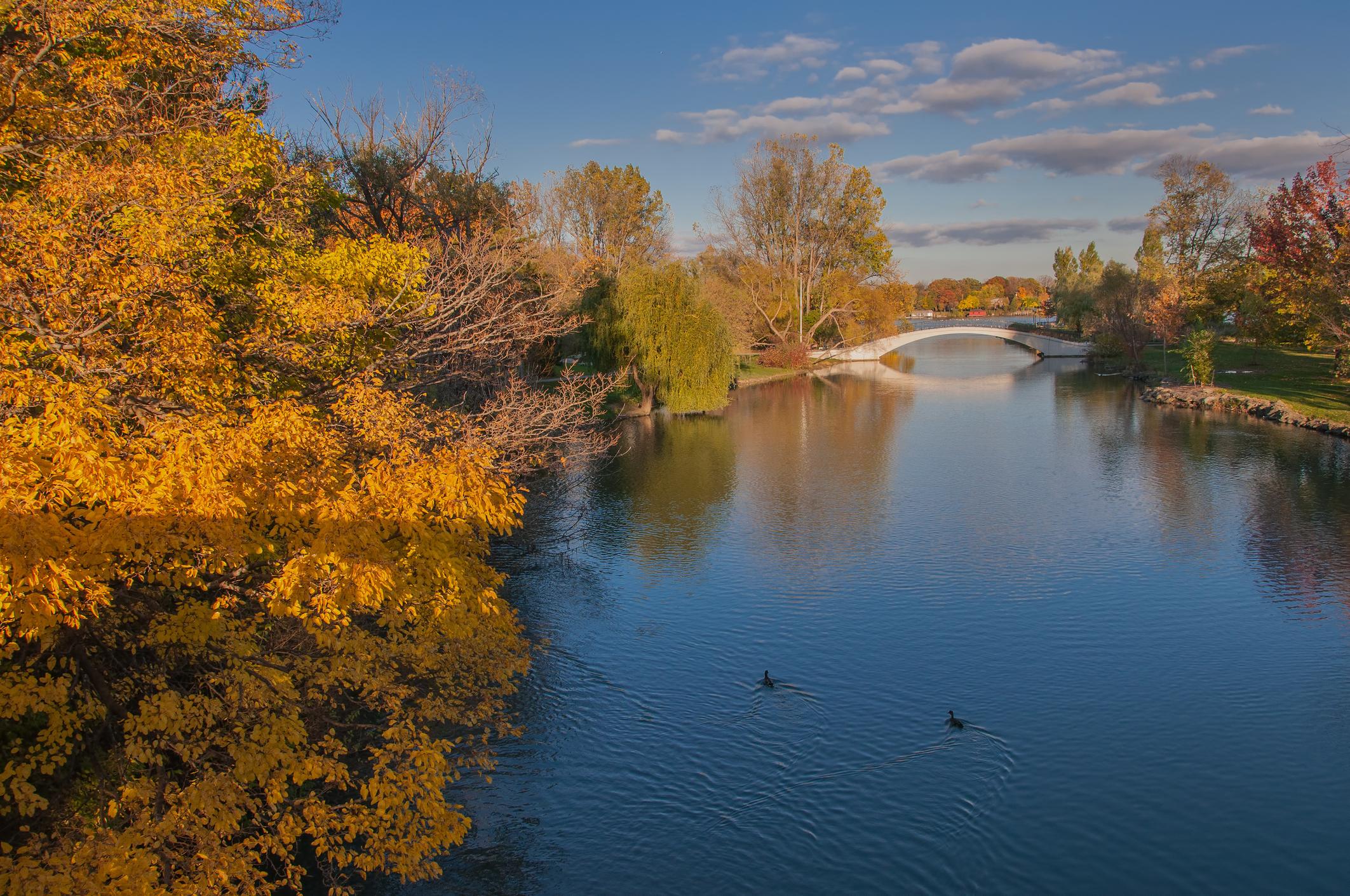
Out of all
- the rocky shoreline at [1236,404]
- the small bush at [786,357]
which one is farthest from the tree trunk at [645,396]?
the small bush at [786,357]

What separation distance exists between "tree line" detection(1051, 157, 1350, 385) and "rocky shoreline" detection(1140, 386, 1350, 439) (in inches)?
85.6

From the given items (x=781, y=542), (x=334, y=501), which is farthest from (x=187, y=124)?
(x=781, y=542)

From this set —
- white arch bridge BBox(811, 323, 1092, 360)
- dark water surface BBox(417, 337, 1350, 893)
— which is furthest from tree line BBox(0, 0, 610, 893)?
white arch bridge BBox(811, 323, 1092, 360)

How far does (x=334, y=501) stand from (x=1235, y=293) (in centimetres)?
6014

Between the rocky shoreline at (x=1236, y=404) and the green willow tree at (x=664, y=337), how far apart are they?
24.5 m

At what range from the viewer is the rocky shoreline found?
37906 mm

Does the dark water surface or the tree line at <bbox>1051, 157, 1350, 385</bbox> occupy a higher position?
the tree line at <bbox>1051, 157, 1350, 385</bbox>

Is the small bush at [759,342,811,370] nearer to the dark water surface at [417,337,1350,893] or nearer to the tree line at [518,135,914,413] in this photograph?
the tree line at [518,135,914,413]

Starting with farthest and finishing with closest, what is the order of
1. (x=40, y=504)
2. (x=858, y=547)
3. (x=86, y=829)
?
(x=858, y=547), (x=86, y=829), (x=40, y=504)

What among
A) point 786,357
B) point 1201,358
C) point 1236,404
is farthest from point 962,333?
point 1236,404

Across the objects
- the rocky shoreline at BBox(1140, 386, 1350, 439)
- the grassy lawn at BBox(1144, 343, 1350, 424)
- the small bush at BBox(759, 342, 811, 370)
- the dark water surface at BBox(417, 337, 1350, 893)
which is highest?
the small bush at BBox(759, 342, 811, 370)

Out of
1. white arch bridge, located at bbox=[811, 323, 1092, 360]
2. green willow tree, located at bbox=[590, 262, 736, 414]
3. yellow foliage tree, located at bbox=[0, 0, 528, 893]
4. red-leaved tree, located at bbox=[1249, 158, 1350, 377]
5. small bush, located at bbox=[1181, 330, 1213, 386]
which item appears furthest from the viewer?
white arch bridge, located at bbox=[811, 323, 1092, 360]

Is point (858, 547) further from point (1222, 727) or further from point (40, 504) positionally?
point (40, 504)

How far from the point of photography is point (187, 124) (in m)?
13.7
